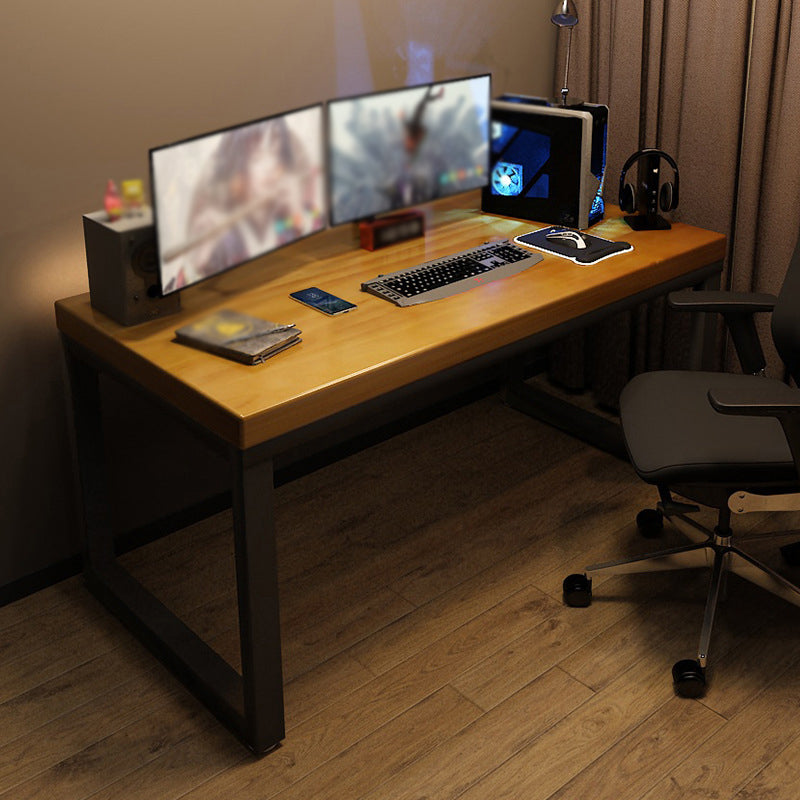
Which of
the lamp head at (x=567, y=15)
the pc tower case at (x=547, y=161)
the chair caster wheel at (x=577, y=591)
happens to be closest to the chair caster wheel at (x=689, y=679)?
the chair caster wheel at (x=577, y=591)

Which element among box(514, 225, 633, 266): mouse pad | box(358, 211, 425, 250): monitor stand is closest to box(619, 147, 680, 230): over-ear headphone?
box(514, 225, 633, 266): mouse pad

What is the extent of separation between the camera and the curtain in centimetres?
289

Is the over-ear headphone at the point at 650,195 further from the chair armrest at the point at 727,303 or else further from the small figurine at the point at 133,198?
the small figurine at the point at 133,198

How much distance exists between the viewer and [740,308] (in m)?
2.58

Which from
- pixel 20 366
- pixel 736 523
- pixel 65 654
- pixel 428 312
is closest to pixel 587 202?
pixel 428 312

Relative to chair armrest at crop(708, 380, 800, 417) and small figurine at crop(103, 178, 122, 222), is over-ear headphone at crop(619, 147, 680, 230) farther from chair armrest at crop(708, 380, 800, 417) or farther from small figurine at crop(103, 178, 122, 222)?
small figurine at crop(103, 178, 122, 222)

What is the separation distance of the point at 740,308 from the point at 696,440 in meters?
0.44

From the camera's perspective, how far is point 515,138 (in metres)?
2.99

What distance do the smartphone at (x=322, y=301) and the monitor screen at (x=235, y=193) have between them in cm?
14

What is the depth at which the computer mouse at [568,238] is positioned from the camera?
2.79 metres

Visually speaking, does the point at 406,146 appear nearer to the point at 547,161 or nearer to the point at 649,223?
the point at 547,161

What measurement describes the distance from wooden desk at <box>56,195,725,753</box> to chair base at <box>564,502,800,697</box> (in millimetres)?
592

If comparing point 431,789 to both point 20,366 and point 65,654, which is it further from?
point 20,366

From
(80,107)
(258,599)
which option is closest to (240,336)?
(258,599)
